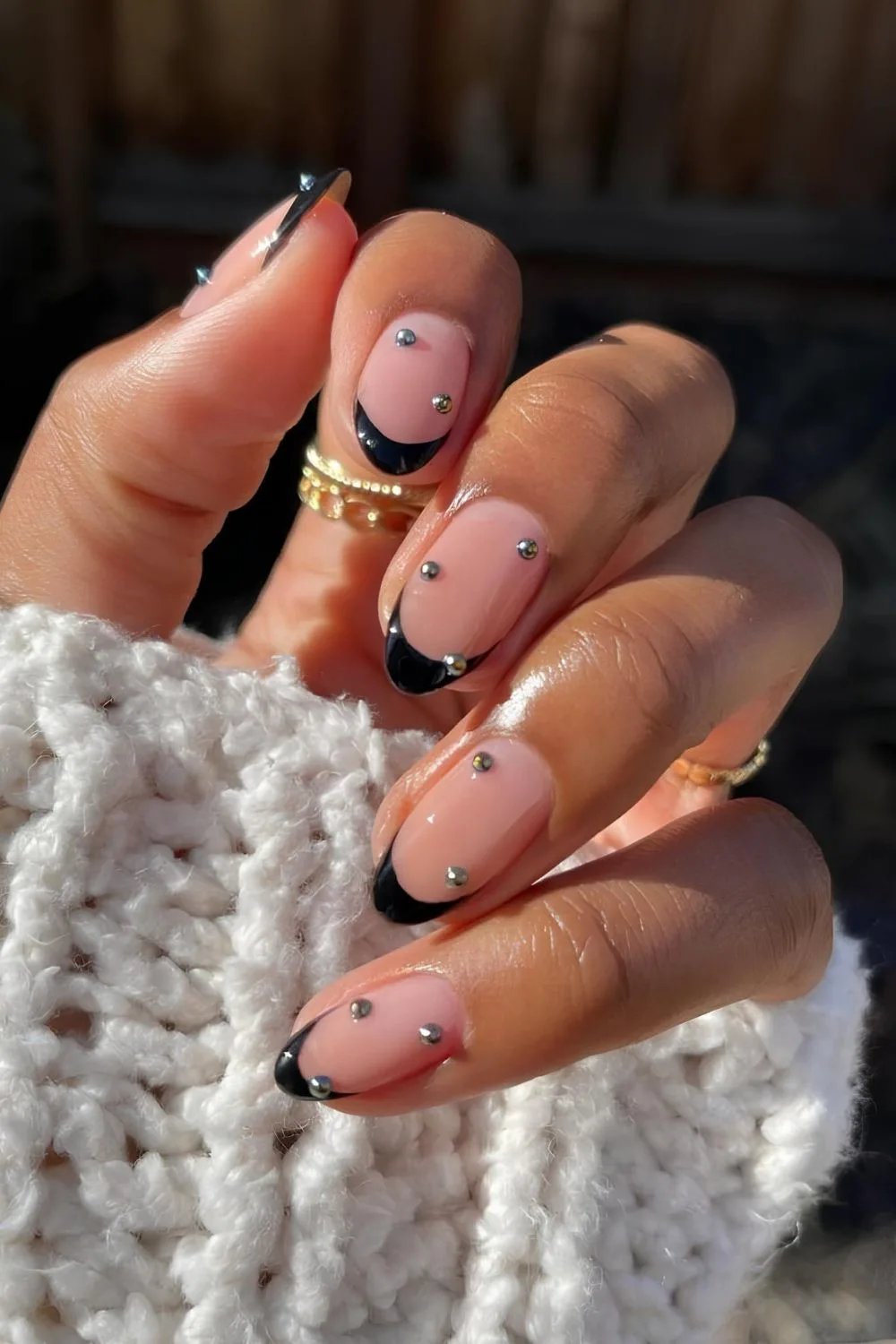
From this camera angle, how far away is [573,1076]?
23.2 inches

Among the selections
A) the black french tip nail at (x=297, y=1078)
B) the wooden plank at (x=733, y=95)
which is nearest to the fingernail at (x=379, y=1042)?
the black french tip nail at (x=297, y=1078)

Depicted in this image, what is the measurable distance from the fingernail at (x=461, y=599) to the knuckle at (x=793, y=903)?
0.70ft

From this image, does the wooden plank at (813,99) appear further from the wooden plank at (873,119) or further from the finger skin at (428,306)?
the finger skin at (428,306)

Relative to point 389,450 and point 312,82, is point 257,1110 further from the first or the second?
point 312,82

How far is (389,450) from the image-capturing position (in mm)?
503

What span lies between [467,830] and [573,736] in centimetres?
6

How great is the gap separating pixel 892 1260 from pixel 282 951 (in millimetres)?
1196

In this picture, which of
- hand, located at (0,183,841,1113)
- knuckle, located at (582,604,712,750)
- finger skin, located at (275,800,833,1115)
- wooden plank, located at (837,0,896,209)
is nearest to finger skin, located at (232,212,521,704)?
hand, located at (0,183,841,1113)

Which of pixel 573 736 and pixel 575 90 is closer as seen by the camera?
pixel 573 736

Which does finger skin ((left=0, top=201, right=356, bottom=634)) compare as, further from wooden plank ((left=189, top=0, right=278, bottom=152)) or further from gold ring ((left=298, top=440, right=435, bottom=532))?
wooden plank ((left=189, top=0, right=278, bottom=152))

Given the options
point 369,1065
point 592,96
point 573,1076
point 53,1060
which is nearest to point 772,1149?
point 573,1076

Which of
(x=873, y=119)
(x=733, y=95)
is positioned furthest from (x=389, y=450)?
(x=873, y=119)

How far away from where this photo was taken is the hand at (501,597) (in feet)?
1.58

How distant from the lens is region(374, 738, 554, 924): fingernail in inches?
18.8
